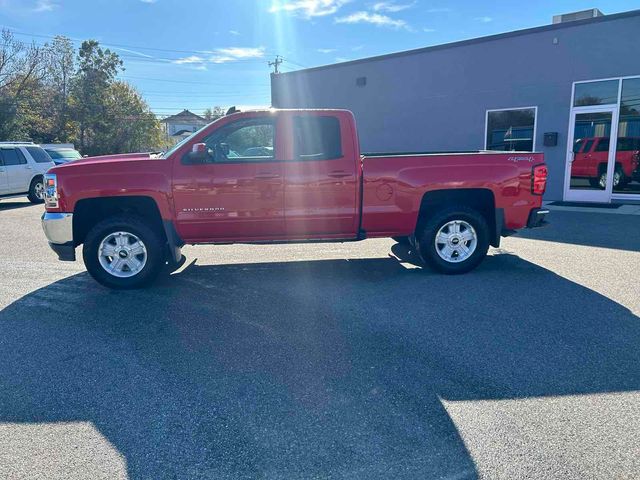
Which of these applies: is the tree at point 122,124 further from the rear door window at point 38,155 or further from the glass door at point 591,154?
the glass door at point 591,154

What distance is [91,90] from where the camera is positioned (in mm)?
38094

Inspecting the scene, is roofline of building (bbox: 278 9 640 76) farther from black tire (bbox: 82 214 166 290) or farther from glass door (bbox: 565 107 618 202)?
black tire (bbox: 82 214 166 290)

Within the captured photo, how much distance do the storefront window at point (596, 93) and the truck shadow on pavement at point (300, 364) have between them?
9.06 m

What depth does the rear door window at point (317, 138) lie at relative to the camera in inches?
228

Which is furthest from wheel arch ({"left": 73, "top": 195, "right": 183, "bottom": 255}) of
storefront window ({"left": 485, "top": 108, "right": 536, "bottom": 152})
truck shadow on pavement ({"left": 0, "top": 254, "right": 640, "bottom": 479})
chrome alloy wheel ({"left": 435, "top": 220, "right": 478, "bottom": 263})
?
storefront window ({"left": 485, "top": 108, "right": 536, "bottom": 152})

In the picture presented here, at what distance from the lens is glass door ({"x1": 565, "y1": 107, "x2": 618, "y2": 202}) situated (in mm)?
12578

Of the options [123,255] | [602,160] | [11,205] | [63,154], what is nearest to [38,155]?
[11,205]

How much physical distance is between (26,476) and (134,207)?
3.67 metres

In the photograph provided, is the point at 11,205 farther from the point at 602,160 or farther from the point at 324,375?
the point at 602,160

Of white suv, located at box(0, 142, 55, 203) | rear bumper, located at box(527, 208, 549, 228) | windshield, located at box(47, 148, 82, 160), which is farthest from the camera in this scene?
windshield, located at box(47, 148, 82, 160)

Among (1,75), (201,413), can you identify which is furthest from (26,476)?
(1,75)

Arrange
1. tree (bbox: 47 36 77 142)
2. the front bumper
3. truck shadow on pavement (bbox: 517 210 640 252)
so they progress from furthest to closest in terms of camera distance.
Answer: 1. tree (bbox: 47 36 77 142)
2. truck shadow on pavement (bbox: 517 210 640 252)
3. the front bumper

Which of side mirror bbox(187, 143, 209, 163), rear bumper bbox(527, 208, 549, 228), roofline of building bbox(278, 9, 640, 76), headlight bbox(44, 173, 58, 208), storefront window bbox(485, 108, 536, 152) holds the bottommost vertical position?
rear bumper bbox(527, 208, 549, 228)

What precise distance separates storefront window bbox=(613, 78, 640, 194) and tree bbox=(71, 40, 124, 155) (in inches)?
1441
